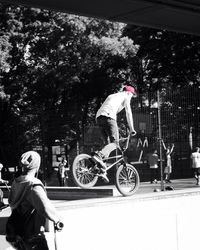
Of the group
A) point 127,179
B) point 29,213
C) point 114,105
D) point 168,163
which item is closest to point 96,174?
point 127,179

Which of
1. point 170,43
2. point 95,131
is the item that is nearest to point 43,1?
point 95,131

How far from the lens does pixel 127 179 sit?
34.3 feet

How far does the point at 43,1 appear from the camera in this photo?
22.4 feet

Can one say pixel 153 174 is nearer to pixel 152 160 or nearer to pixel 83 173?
pixel 152 160

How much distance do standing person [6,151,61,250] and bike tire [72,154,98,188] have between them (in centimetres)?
535

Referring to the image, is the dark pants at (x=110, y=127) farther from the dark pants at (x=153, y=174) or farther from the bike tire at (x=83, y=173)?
the dark pants at (x=153, y=174)

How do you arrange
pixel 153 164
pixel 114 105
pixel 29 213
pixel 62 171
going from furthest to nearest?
pixel 62 171, pixel 153 164, pixel 114 105, pixel 29 213

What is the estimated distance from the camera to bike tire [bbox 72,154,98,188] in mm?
10258

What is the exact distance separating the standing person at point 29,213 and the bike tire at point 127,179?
218 inches

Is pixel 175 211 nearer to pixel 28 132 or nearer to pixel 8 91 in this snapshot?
pixel 28 132

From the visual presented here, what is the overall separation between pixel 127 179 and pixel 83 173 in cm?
89

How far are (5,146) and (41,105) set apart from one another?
19.7 feet

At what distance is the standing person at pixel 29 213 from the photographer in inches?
186

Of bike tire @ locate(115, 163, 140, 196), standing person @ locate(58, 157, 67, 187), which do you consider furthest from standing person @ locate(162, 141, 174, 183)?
bike tire @ locate(115, 163, 140, 196)
